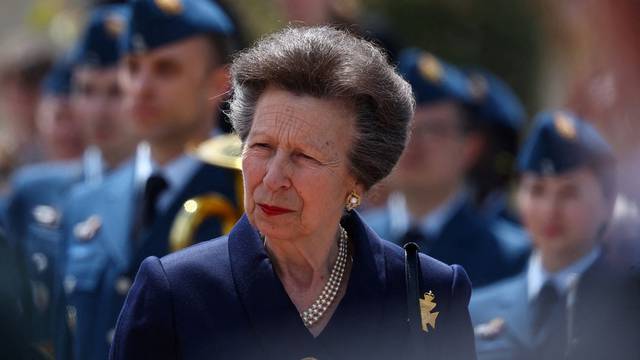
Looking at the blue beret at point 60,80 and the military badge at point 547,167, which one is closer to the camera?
the military badge at point 547,167

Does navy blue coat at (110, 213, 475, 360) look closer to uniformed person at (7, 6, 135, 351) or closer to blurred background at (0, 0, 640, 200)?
blurred background at (0, 0, 640, 200)

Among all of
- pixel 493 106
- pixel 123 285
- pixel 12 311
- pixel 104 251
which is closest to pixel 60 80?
pixel 493 106

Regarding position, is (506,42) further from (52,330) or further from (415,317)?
(415,317)

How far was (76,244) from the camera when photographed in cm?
621

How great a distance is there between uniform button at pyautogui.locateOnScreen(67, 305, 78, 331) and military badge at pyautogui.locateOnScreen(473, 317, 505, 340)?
1.69 meters

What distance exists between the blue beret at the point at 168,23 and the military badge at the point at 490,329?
Answer: 1.64 m

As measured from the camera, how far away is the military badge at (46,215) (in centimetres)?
754

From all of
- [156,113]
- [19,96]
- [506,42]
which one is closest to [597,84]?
[156,113]

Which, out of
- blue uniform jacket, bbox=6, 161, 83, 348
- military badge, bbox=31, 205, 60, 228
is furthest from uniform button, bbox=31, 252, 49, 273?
military badge, bbox=31, 205, 60, 228

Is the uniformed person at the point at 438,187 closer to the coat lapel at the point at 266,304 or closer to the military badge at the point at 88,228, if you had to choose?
the military badge at the point at 88,228

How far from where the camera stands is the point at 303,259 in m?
3.96

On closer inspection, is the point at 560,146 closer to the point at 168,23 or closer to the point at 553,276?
the point at 553,276

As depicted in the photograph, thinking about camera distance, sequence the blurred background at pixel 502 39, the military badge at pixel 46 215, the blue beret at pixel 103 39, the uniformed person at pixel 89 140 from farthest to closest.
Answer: the blue beret at pixel 103 39 → the uniformed person at pixel 89 140 → the military badge at pixel 46 215 → the blurred background at pixel 502 39

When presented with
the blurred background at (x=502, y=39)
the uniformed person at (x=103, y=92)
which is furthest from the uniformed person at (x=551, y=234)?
the uniformed person at (x=103, y=92)
